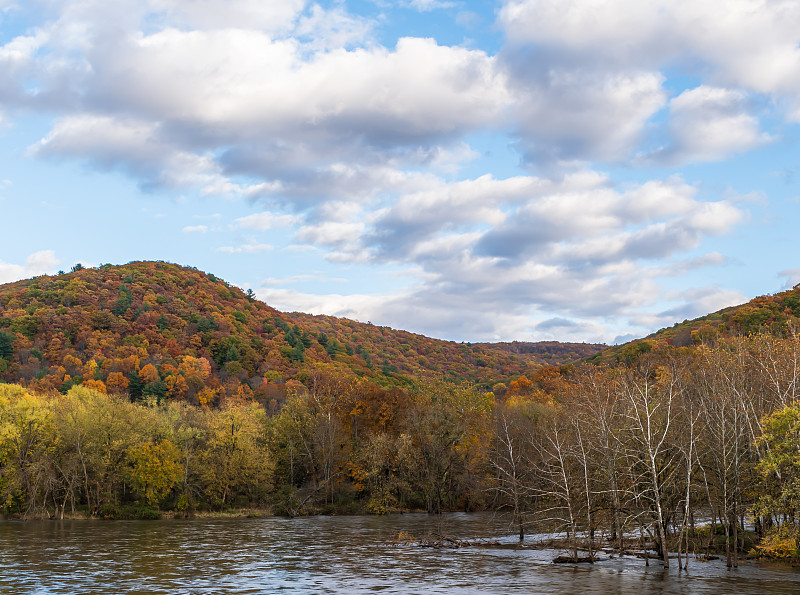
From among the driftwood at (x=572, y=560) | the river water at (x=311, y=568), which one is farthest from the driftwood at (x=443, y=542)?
the driftwood at (x=572, y=560)

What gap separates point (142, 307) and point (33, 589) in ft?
545

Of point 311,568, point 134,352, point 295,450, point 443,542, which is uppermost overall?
point 134,352

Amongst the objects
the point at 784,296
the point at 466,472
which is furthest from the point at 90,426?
the point at 784,296

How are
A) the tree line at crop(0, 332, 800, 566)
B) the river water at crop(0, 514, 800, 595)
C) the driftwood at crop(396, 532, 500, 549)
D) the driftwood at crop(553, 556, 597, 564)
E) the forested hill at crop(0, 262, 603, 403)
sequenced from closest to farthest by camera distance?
the river water at crop(0, 514, 800, 595) → the driftwood at crop(553, 556, 597, 564) → the driftwood at crop(396, 532, 500, 549) → the tree line at crop(0, 332, 800, 566) → the forested hill at crop(0, 262, 603, 403)

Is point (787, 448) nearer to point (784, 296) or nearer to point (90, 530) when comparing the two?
point (90, 530)

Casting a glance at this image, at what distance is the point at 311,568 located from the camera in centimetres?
4753

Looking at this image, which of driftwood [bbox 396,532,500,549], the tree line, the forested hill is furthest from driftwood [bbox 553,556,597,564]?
the forested hill

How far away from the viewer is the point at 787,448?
39.9 m

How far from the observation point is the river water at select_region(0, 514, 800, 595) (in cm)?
3881

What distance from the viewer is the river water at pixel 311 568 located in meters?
38.8

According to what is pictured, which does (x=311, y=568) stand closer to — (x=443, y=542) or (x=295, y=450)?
(x=443, y=542)

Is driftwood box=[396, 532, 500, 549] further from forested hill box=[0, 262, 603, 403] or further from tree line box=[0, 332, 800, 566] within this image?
forested hill box=[0, 262, 603, 403]

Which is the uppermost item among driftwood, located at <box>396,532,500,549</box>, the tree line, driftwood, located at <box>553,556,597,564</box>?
the tree line

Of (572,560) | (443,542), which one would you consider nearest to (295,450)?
(443,542)
